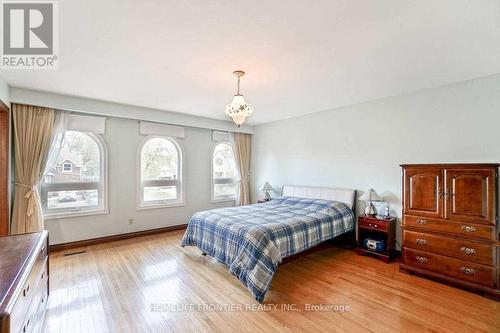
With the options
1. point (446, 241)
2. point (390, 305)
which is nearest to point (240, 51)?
point (390, 305)

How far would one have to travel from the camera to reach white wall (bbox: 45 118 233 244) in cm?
393

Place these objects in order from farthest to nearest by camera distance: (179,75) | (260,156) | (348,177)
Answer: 1. (260,156)
2. (348,177)
3. (179,75)

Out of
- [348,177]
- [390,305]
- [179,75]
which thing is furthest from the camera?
[348,177]

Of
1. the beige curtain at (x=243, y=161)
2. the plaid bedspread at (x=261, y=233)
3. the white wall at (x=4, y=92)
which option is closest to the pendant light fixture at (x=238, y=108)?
the plaid bedspread at (x=261, y=233)

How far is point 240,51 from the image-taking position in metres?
2.28

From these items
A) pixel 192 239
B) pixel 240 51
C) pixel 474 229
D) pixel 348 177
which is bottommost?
pixel 192 239

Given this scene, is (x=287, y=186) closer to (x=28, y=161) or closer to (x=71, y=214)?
(x=71, y=214)

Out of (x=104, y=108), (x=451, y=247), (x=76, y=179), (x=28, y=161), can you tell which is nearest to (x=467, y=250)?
(x=451, y=247)

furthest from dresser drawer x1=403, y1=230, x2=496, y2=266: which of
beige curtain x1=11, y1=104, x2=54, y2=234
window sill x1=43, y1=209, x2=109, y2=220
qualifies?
beige curtain x1=11, y1=104, x2=54, y2=234

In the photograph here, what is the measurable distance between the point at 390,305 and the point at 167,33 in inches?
132

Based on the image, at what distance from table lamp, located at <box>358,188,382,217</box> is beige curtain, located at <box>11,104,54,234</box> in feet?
16.7

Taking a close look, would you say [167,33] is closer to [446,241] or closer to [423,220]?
[423,220]

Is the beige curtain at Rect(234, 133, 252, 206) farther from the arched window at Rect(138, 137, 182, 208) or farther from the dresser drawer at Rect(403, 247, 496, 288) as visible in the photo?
the dresser drawer at Rect(403, 247, 496, 288)

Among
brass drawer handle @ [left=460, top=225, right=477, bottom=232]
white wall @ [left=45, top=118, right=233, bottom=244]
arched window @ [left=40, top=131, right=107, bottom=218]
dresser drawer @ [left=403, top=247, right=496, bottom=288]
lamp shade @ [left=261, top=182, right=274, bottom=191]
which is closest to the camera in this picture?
dresser drawer @ [left=403, top=247, right=496, bottom=288]
